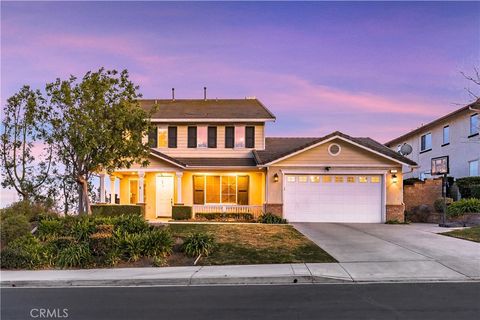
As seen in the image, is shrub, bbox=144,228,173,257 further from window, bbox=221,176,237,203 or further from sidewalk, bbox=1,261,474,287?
window, bbox=221,176,237,203

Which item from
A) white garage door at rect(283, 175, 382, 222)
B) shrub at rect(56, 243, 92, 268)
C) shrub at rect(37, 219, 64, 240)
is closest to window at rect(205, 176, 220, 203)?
white garage door at rect(283, 175, 382, 222)

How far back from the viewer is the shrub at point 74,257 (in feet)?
40.9

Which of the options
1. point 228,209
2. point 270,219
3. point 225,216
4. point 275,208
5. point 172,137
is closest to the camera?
point 270,219

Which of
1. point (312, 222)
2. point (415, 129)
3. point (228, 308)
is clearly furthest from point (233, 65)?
point (415, 129)

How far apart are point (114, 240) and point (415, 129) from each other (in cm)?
2848

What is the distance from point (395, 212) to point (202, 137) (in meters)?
11.9

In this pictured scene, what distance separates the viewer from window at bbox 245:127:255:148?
86.8ft

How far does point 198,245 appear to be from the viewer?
44.2 feet

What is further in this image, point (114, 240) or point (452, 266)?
Result: point (114, 240)

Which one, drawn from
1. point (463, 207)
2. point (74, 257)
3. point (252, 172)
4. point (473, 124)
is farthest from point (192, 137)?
point (473, 124)

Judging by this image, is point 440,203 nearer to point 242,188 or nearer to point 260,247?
point 242,188

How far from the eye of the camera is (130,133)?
1848 cm

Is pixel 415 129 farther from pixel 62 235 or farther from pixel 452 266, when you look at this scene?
pixel 62 235

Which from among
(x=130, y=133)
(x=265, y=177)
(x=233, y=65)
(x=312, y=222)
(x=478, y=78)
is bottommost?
(x=312, y=222)
